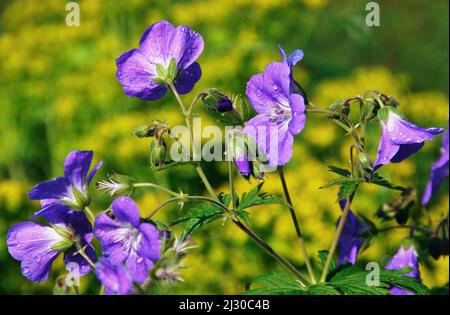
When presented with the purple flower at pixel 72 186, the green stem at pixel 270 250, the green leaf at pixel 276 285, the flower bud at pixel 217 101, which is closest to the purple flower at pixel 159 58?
the flower bud at pixel 217 101

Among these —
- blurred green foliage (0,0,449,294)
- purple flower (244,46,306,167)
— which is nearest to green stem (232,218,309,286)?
purple flower (244,46,306,167)

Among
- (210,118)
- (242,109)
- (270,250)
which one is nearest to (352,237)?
(270,250)

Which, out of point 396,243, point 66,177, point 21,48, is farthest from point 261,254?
point 21,48

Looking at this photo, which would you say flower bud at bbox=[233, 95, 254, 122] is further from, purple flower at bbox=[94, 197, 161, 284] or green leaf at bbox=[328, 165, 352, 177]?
purple flower at bbox=[94, 197, 161, 284]

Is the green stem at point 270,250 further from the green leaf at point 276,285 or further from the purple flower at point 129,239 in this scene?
the purple flower at point 129,239

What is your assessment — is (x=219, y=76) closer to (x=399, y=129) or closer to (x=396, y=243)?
(x=396, y=243)

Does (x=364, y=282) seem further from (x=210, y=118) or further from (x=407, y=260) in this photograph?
(x=210, y=118)
